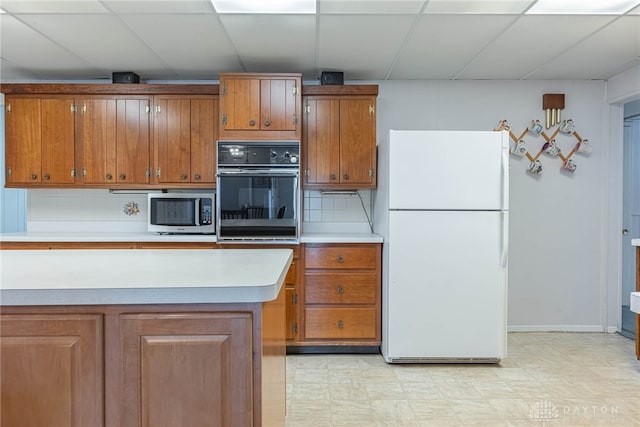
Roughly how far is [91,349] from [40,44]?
2.69 meters

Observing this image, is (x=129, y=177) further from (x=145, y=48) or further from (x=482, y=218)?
(x=482, y=218)

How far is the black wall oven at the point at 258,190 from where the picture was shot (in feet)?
9.62

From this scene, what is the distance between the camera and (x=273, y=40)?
271 centimetres

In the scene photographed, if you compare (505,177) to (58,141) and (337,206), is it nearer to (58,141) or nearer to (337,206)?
(337,206)

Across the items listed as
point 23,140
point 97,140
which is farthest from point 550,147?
point 23,140

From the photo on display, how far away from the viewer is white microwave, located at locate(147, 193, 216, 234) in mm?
3127

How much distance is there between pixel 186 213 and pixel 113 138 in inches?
35.1

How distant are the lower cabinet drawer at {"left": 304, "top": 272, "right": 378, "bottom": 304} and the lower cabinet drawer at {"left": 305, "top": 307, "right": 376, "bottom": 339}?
68 millimetres

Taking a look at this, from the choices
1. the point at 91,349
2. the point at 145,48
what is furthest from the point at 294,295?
the point at 145,48

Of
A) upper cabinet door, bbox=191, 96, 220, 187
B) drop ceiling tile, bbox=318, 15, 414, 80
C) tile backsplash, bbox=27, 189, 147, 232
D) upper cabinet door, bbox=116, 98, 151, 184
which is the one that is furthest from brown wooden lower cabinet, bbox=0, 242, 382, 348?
drop ceiling tile, bbox=318, 15, 414, 80

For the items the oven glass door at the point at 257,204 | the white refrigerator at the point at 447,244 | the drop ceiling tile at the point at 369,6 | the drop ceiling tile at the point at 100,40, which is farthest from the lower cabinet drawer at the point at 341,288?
the drop ceiling tile at the point at 100,40

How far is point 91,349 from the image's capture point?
3.58ft

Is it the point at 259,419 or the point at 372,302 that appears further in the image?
Answer: the point at 372,302

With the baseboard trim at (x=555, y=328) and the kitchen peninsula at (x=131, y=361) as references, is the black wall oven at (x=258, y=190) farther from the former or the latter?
the baseboard trim at (x=555, y=328)
